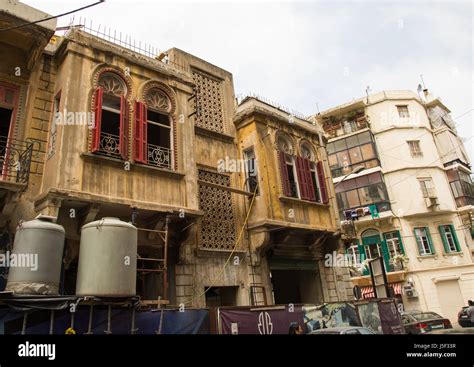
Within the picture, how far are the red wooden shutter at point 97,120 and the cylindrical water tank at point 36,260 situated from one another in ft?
8.62

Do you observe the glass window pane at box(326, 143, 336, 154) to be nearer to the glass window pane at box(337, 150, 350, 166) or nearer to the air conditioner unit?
the glass window pane at box(337, 150, 350, 166)

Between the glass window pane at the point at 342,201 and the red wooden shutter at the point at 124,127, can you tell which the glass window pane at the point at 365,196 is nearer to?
the glass window pane at the point at 342,201

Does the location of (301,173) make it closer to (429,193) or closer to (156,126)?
(156,126)

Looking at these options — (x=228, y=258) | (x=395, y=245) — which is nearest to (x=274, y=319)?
(x=228, y=258)

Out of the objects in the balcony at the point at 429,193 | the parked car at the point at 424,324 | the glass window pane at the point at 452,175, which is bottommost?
the parked car at the point at 424,324

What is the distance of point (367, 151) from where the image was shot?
3403cm

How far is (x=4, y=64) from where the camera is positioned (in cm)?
1012

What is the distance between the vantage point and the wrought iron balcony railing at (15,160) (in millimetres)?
8883

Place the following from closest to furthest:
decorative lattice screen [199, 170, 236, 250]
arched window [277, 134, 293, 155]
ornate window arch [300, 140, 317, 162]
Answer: decorative lattice screen [199, 170, 236, 250], arched window [277, 134, 293, 155], ornate window arch [300, 140, 317, 162]

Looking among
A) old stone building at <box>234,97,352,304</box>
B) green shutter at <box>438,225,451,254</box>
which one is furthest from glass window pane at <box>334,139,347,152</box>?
old stone building at <box>234,97,352,304</box>

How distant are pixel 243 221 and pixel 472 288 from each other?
24.1 metres

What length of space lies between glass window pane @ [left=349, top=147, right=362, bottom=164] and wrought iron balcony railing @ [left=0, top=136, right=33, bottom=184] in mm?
29878

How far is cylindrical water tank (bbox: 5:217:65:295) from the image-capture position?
7227mm

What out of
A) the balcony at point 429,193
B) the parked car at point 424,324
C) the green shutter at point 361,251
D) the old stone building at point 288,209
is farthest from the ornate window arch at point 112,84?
the balcony at point 429,193
